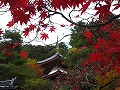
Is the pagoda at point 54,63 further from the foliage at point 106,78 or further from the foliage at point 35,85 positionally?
the foliage at point 106,78

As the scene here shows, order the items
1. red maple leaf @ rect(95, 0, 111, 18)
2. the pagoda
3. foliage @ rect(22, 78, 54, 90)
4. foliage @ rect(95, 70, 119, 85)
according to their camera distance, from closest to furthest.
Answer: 1. red maple leaf @ rect(95, 0, 111, 18)
2. foliage @ rect(95, 70, 119, 85)
3. foliage @ rect(22, 78, 54, 90)
4. the pagoda

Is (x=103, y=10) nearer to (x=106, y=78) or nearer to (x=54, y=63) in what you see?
(x=106, y=78)

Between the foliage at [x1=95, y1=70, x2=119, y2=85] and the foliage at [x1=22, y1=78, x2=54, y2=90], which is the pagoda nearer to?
the foliage at [x1=22, y1=78, x2=54, y2=90]

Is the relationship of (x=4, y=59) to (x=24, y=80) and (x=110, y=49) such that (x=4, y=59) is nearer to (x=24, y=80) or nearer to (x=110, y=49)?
(x=24, y=80)

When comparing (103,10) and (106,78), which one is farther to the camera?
(106,78)

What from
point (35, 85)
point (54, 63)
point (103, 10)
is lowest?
point (103, 10)

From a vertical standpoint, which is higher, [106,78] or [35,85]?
[35,85]

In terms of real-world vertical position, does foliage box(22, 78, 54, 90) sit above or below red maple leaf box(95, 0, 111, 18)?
above

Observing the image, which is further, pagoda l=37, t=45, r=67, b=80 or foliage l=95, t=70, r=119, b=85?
pagoda l=37, t=45, r=67, b=80

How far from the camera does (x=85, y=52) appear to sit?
19.3 m

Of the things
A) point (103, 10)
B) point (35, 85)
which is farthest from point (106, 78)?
point (103, 10)

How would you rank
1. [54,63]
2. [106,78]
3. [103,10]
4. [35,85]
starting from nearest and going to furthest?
[103,10], [106,78], [35,85], [54,63]

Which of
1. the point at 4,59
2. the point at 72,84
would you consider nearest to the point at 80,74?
the point at 72,84

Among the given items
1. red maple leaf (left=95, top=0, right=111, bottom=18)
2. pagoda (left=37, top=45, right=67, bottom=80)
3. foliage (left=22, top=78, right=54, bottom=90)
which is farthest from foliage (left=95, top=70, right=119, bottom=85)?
pagoda (left=37, top=45, right=67, bottom=80)
